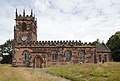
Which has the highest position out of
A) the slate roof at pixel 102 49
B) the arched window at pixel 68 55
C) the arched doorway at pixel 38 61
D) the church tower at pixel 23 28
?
the church tower at pixel 23 28

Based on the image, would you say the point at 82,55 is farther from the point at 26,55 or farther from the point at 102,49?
the point at 102,49

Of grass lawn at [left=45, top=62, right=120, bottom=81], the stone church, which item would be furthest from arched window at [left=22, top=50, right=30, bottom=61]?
grass lawn at [left=45, top=62, right=120, bottom=81]

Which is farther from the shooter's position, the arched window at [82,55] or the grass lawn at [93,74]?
the arched window at [82,55]

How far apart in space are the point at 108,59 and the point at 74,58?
13.9 meters

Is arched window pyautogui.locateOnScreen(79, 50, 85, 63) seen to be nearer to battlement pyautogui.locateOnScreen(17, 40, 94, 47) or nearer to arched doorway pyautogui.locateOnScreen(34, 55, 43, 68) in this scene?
battlement pyautogui.locateOnScreen(17, 40, 94, 47)

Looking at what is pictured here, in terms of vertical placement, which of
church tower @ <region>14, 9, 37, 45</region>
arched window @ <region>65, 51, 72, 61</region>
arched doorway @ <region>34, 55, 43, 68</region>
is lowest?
arched doorway @ <region>34, 55, 43, 68</region>

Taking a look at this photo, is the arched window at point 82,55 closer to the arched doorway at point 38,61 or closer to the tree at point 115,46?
the arched doorway at point 38,61

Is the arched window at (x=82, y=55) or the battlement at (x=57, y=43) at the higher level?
the battlement at (x=57, y=43)

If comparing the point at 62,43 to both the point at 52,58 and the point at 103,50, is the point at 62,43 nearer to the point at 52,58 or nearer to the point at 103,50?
the point at 52,58

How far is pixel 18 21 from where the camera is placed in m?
56.5

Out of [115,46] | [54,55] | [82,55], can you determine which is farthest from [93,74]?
[115,46]

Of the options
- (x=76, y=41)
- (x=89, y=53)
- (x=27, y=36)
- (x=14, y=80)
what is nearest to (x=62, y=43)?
(x=76, y=41)

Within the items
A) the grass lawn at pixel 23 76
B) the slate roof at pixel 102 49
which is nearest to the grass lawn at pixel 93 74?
the grass lawn at pixel 23 76

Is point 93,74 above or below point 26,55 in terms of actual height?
below
